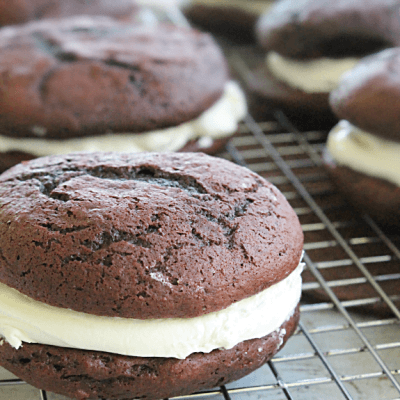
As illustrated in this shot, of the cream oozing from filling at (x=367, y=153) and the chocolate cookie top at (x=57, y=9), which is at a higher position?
the chocolate cookie top at (x=57, y=9)

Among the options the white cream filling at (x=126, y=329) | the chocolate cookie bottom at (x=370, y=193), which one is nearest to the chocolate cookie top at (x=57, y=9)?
the chocolate cookie bottom at (x=370, y=193)

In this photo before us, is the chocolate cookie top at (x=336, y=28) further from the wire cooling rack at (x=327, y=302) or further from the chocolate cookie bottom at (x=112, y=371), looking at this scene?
the chocolate cookie bottom at (x=112, y=371)

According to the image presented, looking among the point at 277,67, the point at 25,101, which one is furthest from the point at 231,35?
the point at 25,101

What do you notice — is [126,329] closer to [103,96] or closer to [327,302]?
[327,302]

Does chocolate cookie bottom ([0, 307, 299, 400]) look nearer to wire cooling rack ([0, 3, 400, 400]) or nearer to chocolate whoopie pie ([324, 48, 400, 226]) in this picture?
wire cooling rack ([0, 3, 400, 400])

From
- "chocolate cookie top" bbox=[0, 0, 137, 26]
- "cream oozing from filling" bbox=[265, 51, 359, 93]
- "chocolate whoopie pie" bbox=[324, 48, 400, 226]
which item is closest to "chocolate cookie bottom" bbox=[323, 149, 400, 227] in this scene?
"chocolate whoopie pie" bbox=[324, 48, 400, 226]
